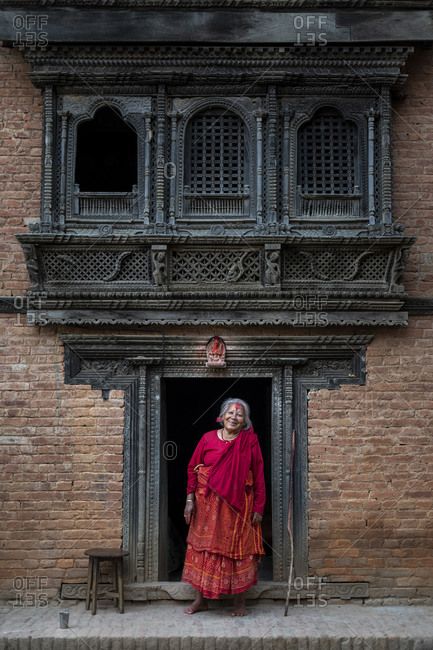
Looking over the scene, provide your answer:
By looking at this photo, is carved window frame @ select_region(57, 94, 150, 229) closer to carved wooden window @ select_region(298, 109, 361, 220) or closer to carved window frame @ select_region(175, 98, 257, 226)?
carved window frame @ select_region(175, 98, 257, 226)

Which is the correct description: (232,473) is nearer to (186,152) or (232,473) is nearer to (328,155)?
(186,152)

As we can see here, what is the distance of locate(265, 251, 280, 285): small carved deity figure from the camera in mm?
8320

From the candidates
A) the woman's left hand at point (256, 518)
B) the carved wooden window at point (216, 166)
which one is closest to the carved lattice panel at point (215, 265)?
the carved wooden window at point (216, 166)

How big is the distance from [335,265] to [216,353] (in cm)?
159

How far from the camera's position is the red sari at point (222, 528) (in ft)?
25.2

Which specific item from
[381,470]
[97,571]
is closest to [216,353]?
[381,470]

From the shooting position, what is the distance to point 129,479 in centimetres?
827

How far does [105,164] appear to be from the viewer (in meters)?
10.3

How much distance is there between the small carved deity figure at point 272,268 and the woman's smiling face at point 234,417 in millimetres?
1413

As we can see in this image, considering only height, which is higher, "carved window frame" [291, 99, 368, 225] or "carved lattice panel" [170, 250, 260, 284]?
"carved window frame" [291, 99, 368, 225]

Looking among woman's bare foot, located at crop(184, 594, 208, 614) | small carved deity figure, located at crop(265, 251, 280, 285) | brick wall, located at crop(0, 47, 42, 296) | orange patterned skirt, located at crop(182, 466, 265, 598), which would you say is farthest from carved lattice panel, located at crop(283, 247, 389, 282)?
woman's bare foot, located at crop(184, 594, 208, 614)

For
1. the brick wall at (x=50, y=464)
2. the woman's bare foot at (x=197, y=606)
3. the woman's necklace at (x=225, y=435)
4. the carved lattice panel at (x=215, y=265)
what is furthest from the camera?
the carved lattice panel at (x=215, y=265)

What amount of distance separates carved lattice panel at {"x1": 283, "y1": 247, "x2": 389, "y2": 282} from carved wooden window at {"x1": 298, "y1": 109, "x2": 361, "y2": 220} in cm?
43

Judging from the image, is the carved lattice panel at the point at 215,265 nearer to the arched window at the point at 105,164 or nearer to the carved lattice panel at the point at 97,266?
the carved lattice panel at the point at 97,266
